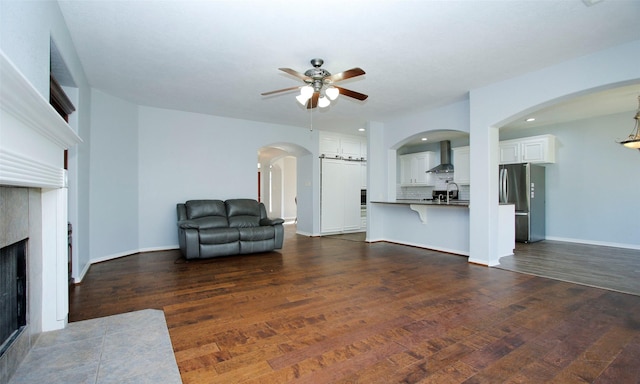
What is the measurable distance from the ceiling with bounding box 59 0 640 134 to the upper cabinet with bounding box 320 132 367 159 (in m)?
2.91

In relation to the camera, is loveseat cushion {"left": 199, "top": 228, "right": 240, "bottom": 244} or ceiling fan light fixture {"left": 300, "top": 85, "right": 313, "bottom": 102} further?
loveseat cushion {"left": 199, "top": 228, "right": 240, "bottom": 244}

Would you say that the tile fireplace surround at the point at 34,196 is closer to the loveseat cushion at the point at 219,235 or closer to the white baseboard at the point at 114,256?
the white baseboard at the point at 114,256

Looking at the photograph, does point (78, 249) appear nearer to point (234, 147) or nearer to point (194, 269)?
point (194, 269)

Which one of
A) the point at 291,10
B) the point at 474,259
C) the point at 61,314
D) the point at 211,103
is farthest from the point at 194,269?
the point at 474,259

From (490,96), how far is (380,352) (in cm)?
384

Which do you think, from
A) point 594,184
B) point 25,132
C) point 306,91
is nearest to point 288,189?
point 306,91

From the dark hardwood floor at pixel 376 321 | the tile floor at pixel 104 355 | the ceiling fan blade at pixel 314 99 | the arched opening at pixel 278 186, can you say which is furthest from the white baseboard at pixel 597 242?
the arched opening at pixel 278 186

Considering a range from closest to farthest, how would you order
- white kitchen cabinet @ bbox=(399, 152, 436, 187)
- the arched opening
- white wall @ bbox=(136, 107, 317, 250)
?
white wall @ bbox=(136, 107, 317, 250)
white kitchen cabinet @ bbox=(399, 152, 436, 187)
the arched opening

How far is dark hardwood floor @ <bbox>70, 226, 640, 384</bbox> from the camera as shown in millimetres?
1775

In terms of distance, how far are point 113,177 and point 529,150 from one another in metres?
7.93

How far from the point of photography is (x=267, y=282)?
3.48 m

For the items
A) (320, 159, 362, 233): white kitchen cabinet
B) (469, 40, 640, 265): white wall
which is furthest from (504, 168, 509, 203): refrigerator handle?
(320, 159, 362, 233): white kitchen cabinet

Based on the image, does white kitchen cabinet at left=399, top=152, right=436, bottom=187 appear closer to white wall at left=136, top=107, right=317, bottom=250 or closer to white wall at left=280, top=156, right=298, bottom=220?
white wall at left=136, top=107, right=317, bottom=250

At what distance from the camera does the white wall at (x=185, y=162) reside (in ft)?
17.3
